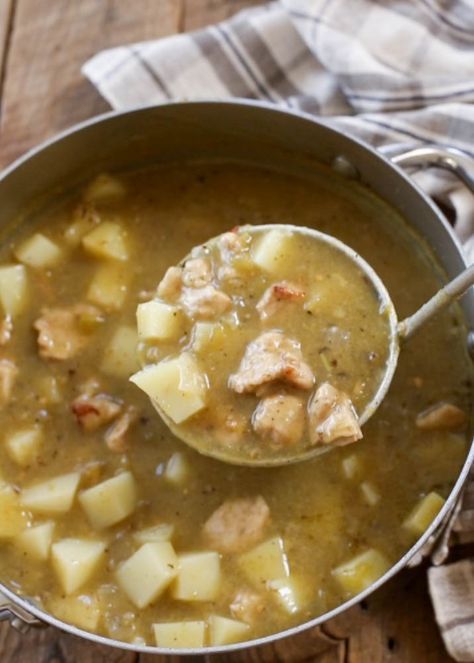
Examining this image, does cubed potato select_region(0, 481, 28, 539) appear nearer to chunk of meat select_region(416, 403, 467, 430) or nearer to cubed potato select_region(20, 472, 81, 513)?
cubed potato select_region(20, 472, 81, 513)

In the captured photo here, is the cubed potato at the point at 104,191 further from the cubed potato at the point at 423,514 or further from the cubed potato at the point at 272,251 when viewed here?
the cubed potato at the point at 423,514

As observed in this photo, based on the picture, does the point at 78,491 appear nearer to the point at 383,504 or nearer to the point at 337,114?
the point at 383,504

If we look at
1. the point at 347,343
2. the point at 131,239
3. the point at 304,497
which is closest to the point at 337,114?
the point at 131,239

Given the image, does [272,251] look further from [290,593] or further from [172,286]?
[290,593]

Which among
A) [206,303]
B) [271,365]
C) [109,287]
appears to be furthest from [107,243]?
[271,365]

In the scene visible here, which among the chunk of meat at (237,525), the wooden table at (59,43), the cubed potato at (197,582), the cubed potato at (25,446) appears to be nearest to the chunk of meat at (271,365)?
the chunk of meat at (237,525)

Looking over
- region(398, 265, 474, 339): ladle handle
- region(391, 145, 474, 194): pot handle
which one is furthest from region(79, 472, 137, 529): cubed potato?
region(391, 145, 474, 194): pot handle
